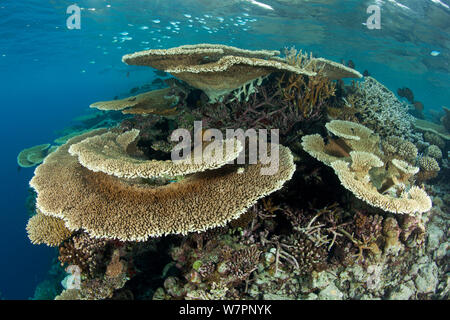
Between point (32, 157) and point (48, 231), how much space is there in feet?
28.7

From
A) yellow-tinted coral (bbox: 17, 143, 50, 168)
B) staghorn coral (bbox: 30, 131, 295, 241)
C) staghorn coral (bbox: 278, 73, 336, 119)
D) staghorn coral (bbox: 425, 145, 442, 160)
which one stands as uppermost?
staghorn coral (bbox: 278, 73, 336, 119)

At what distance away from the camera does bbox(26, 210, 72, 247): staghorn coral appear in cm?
359

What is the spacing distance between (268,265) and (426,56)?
1437 inches

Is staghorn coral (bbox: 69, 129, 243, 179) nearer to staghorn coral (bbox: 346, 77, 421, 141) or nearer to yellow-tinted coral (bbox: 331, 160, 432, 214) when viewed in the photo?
yellow-tinted coral (bbox: 331, 160, 432, 214)

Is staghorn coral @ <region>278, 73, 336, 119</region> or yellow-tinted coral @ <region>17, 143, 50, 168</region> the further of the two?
yellow-tinted coral @ <region>17, 143, 50, 168</region>

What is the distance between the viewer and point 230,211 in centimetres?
282

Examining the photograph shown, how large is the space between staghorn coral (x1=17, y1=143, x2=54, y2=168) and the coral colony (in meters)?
7.16

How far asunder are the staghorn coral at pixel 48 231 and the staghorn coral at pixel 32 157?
301 inches

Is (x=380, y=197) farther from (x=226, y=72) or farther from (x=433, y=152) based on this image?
(x=433, y=152)

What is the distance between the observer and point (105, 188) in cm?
321

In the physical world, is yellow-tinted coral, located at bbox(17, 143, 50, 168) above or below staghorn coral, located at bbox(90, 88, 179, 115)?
below

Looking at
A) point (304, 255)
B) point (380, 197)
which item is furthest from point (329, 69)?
point (304, 255)

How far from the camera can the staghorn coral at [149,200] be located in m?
2.73

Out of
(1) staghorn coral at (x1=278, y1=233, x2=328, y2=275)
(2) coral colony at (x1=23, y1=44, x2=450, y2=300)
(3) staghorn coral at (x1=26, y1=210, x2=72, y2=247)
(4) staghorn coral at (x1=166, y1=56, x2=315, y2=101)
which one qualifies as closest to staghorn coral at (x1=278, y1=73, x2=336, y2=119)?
(2) coral colony at (x1=23, y1=44, x2=450, y2=300)
